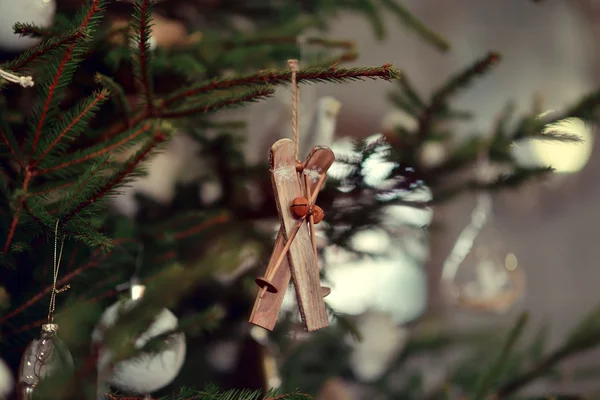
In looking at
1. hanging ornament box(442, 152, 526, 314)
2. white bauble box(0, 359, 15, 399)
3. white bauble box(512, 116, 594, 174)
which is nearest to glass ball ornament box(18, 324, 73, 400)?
white bauble box(0, 359, 15, 399)

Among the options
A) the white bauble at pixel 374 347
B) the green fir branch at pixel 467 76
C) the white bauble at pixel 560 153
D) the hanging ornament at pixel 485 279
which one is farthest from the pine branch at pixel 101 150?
the white bauble at pixel 560 153

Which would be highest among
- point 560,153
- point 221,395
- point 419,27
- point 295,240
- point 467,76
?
point 560,153

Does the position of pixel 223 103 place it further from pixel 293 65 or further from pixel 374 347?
pixel 374 347

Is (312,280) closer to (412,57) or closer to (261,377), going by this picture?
(261,377)

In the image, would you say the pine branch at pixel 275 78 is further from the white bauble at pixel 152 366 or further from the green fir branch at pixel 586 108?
the green fir branch at pixel 586 108

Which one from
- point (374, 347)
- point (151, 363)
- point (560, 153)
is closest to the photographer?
point (151, 363)

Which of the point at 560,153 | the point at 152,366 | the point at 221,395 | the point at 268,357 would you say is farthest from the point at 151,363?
the point at 560,153

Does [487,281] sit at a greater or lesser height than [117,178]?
greater
